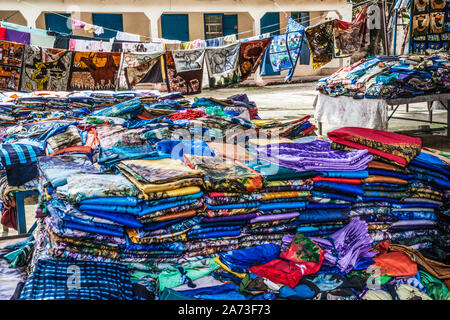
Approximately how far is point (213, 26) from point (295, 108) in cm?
838

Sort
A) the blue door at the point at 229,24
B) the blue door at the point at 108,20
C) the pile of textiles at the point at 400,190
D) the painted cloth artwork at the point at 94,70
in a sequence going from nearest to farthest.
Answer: the pile of textiles at the point at 400,190 → the painted cloth artwork at the point at 94,70 → the blue door at the point at 108,20 → the blue door at the point at 229,24

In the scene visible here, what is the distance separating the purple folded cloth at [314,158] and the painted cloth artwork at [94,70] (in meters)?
6.32

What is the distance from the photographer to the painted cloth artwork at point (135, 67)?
8.35 meters

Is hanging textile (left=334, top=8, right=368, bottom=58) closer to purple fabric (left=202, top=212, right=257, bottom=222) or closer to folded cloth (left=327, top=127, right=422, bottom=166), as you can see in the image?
folded cloth (left=327, top=127, right=422, bottom=166)

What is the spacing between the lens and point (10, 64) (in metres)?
7.38

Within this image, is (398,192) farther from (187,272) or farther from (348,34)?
(348,34)

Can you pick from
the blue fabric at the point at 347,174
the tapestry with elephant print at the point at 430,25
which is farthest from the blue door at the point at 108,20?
the blue fabric at the point at 347,174

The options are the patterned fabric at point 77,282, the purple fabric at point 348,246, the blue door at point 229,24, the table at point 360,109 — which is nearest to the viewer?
the patterned fabric at point 77,282

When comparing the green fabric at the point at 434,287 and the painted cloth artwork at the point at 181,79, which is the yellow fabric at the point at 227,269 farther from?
the painted cloth artwork at the point at 181,79

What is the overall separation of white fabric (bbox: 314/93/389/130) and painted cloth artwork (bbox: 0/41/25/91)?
5628mm

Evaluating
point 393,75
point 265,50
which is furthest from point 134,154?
point 265,50

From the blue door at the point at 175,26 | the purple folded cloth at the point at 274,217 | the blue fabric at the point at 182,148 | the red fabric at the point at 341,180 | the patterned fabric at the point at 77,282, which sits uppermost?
the blue door at the point at 175,26
